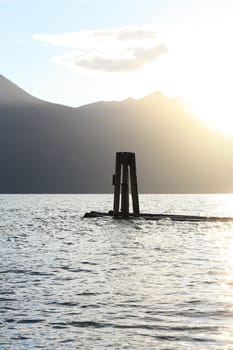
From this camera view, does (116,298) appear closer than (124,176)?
Yes

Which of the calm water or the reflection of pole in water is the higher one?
the reflection of pole in water

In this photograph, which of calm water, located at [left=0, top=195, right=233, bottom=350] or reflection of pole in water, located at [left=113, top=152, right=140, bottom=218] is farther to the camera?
reflection of pole in water, located at [left=113, top=152, right=140, bottom=218]

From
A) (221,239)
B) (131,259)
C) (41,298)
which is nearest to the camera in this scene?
(41,298)

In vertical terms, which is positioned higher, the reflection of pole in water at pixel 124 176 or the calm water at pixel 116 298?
the reflection of pole in water at pixel 124 176

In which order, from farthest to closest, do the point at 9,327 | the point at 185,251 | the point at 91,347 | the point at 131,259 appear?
1. the point at 185,251
2. the point at 131,259
3. the point at 9,327
4. the point at 91,347

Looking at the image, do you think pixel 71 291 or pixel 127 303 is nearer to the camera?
pixel 127 303

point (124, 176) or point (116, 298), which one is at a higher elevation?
point (124, 176)

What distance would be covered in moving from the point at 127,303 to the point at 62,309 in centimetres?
181

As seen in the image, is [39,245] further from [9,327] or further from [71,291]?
[9,327]

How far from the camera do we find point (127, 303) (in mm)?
17141

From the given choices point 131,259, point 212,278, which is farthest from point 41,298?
point 131,259

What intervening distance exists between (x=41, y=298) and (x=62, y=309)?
1.76 meters

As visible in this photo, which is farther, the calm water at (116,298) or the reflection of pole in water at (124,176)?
the reflection of pole in water at (124,176)

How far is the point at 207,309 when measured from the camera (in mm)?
16312
